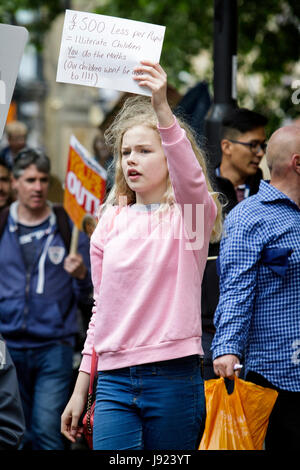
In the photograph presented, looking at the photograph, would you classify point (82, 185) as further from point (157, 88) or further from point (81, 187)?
point (157, 88)

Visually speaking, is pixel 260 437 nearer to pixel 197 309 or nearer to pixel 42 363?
pixel 197 309

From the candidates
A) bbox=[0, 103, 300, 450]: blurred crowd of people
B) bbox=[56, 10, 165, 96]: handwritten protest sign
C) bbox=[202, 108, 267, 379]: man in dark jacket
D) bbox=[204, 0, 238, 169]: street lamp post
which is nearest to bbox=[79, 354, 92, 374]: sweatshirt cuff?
bbox=[0, 103, 300, 450]: blurred crowd of people

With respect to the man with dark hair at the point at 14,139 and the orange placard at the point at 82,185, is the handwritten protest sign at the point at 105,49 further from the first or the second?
the man with dark hair at the point at 14,139

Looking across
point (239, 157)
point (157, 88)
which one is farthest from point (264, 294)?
point (239, 157)

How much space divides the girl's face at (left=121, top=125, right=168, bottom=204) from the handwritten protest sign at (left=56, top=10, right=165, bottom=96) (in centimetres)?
28

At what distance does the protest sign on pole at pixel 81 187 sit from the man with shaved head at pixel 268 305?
209 cm

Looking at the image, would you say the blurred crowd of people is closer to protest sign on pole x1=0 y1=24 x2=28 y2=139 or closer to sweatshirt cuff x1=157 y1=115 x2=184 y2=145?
protest sign on pole x1=0 y1=24 x2=28 y2=139

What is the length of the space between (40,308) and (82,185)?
2.99ft

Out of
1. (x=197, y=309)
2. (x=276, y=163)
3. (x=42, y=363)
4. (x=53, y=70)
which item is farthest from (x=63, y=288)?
(x=53, y=70)

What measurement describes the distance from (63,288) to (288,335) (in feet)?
8.29

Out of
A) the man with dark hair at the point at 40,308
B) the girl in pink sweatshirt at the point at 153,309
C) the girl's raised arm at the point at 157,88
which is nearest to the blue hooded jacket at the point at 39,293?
the man with dark hair at the point at 40,308

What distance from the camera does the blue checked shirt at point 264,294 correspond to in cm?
434

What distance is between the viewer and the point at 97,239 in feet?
13.0

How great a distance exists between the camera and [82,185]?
6.48m
